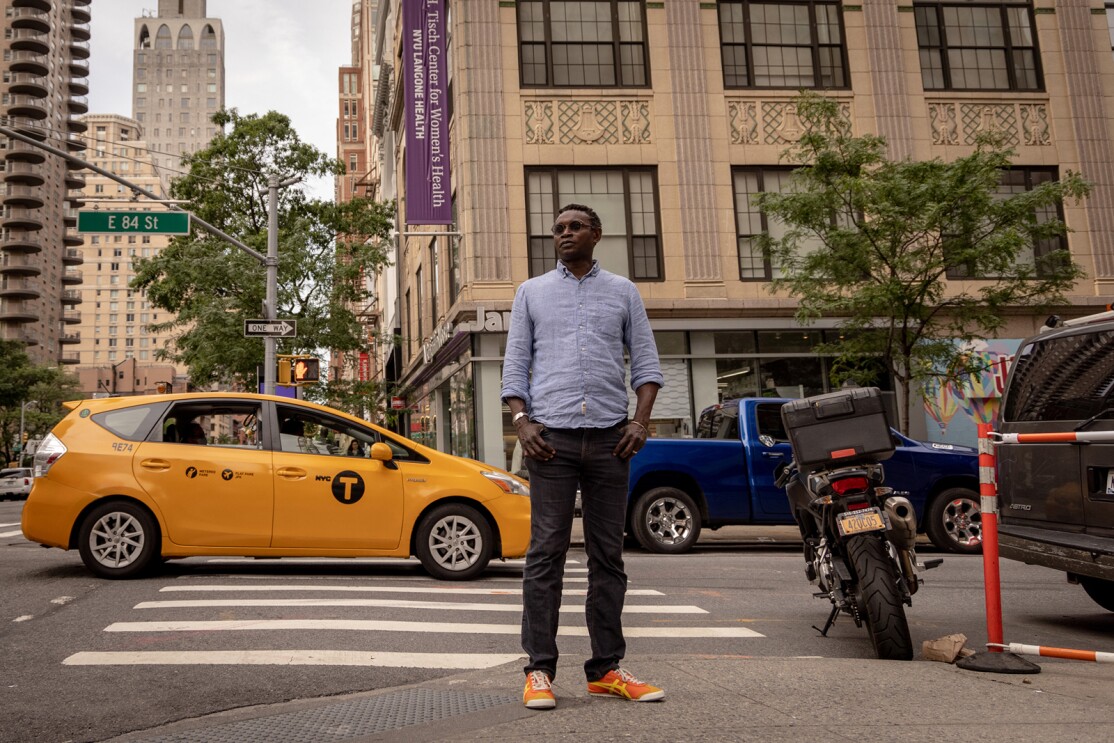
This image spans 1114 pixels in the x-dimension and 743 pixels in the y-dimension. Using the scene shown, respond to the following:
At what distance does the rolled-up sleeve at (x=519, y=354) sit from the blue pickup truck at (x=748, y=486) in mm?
7463

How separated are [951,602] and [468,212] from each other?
1444cm

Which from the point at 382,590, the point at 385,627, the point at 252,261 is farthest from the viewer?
the point at 252,261

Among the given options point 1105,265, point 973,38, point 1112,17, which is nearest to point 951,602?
point 1105,265

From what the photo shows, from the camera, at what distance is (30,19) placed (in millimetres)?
104875

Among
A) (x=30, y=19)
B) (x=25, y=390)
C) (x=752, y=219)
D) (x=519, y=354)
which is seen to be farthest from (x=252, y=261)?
(x=30, y=19)

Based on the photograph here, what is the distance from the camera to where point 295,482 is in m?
8.60

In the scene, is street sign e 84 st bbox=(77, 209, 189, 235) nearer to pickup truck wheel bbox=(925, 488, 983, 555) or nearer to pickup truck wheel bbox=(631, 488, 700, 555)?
pickup truck wheel bbox=(631, 488, 700, 555)

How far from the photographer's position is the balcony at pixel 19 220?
339ft

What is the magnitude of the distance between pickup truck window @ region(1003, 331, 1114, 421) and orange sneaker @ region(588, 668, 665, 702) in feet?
12.4

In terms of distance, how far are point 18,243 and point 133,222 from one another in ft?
327

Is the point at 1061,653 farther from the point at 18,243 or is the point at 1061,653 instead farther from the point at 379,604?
the point at 18,243

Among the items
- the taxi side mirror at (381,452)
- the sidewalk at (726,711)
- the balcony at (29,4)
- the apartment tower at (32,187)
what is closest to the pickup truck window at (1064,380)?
the sidewalk at (726,711)

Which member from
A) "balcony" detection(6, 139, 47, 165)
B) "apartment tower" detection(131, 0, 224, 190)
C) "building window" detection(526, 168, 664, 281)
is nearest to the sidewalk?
"building window" detection(526, 168, 664, 281)

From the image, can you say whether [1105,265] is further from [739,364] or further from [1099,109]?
[739,364]
